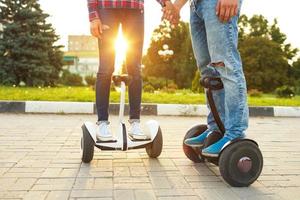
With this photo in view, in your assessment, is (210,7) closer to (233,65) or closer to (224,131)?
(233,65)

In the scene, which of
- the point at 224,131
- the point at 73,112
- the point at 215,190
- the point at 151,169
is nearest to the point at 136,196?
the point at 215,190

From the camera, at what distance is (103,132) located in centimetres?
336

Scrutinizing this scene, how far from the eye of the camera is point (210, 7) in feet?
9.27

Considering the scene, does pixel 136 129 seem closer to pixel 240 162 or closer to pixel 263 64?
pixel 240 162

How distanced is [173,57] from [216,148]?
52.2 meters

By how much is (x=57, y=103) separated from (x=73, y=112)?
0.36 m

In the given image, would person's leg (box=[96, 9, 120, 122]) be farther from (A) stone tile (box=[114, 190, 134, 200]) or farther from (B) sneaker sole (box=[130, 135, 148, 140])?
(A) stone tile (box=[114, 190, 134, 200])

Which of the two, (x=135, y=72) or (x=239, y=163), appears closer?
(x=239, y=163)

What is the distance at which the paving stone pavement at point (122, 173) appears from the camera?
2.51m

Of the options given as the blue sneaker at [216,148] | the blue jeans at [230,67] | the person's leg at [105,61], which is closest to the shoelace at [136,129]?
the person's leg at [105,61]

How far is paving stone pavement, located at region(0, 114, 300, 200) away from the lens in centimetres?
251

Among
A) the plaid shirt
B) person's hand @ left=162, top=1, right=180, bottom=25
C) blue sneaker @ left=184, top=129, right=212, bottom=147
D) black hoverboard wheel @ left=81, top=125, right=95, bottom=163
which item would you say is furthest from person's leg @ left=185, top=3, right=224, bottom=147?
black hoverboard wheel @ left=81, top=125, right=95, bottom=163

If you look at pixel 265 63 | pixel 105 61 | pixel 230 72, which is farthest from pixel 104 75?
pixel 265 63

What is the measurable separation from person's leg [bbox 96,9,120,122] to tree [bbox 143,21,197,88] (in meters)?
43.9
